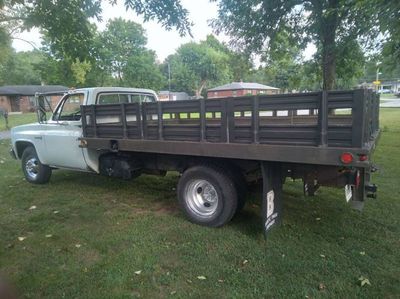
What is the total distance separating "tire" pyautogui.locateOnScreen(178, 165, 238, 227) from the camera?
427cm

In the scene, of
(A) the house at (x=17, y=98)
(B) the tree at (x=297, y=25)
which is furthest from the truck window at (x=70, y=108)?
(A) the house at (x=17, y=98)

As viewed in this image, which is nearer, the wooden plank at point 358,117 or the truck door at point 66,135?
the wooden plank at point 358,117

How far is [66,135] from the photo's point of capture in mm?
6094

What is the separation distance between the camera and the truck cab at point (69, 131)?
19.3ft

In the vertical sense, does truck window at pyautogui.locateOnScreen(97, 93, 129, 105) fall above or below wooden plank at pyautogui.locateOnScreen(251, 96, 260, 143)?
above

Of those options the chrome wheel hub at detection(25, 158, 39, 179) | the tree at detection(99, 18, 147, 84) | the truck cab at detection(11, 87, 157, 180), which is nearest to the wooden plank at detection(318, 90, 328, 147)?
the truck cab at detection(11, 87, 157, 180)

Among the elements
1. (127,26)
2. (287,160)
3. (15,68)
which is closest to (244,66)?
(287,160)

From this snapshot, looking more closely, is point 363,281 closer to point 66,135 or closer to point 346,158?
point 346,158

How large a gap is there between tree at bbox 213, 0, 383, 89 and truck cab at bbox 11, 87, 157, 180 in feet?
21.6

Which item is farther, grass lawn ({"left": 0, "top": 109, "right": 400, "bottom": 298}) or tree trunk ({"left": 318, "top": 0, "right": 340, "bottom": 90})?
tree trunk ({"left": 318, "top": 0, "right": 340, "bottom": 90})

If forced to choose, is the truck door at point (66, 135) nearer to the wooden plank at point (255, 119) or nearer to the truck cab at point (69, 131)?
the truck cab at point (69, 131)

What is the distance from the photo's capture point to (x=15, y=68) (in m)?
61.8

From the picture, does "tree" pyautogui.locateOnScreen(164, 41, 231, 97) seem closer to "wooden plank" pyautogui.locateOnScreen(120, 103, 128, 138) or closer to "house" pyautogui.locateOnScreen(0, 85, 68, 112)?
"house" pyautogui.locateOnScreen(0, 85, 68, 112)

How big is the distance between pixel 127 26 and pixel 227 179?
5214 centimetres
